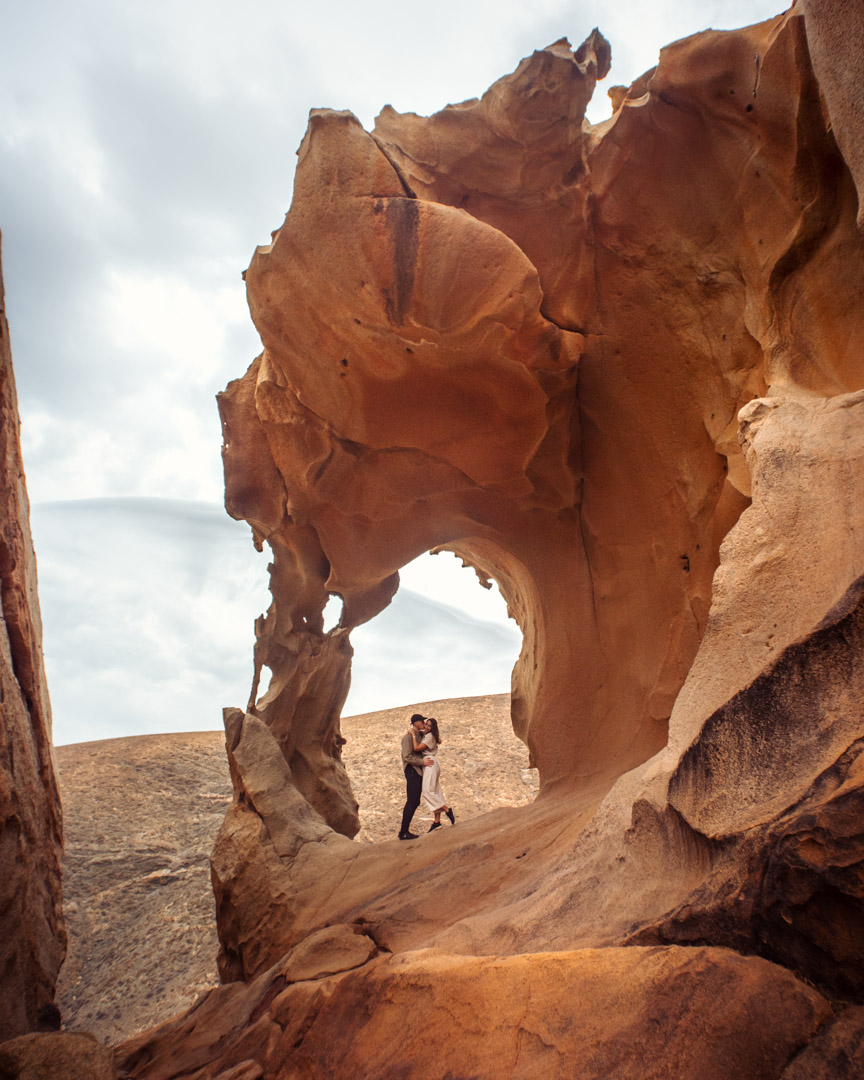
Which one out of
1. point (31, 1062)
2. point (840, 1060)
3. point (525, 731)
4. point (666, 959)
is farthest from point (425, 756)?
point (840, 1060)

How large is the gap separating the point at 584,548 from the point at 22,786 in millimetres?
3409

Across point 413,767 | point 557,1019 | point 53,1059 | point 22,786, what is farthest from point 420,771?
point 557,1019

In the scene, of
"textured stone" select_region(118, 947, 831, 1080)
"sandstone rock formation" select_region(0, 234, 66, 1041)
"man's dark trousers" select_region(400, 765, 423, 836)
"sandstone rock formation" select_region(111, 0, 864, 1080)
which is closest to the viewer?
"textured stone" select_region(118, 947, 831, 1080)

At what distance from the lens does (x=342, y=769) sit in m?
6.06

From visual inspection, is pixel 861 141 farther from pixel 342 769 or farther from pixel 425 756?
pixel 342 769

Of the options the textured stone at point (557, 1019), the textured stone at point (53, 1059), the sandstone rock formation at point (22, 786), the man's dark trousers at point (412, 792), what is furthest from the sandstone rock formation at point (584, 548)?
the man's dark trousers at point (412, 792)

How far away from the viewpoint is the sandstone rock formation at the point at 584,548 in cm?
152

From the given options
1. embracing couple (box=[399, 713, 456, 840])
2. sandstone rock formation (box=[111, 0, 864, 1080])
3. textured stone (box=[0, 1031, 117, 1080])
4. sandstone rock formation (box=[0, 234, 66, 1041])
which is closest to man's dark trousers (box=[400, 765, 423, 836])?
embracing couple (box=[399, 713, 456, 840])

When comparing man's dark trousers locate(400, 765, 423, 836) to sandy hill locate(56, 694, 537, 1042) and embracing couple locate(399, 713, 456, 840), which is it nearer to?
embracing couple locate(399, 713, 456, 840)

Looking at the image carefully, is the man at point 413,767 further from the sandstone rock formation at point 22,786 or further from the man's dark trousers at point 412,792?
the sandstone rock formation at point 22,786

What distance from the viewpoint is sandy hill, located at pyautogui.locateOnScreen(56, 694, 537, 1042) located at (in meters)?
6.86

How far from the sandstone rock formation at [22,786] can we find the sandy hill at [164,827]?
3602mm

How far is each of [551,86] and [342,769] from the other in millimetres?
5272

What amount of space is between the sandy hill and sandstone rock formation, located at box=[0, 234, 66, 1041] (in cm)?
360
